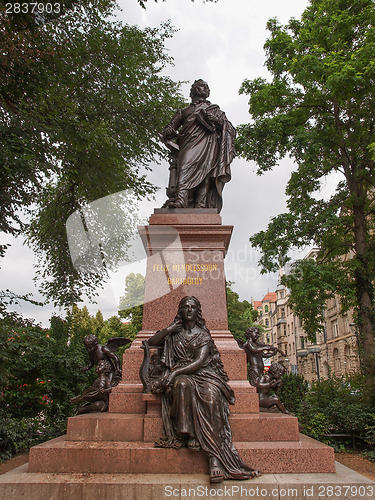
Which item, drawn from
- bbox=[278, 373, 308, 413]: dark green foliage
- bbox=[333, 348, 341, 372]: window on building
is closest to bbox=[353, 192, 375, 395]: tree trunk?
bbox=[278, 373, 308, 413]: dark green foliage

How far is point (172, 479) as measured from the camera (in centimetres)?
408

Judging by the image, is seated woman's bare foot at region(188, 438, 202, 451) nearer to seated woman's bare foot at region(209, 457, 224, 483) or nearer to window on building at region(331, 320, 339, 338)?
seated woman's bare foot at region(209, 457, 224, 483)

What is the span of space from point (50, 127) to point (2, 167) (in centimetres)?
211

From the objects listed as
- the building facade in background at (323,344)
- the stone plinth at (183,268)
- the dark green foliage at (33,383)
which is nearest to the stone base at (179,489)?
the stone plinth at (183,268)

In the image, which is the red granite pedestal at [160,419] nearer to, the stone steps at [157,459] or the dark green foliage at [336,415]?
the stone steps at [157,459]

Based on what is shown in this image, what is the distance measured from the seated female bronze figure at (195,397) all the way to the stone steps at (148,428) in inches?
11.5

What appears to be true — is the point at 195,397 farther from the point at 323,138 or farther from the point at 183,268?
the point at 323,138

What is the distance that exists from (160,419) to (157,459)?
1.56ft

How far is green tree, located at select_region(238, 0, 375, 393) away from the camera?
1497cm

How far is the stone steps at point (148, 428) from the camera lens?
4738mm

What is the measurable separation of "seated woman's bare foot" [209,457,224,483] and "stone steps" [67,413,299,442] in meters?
0.67

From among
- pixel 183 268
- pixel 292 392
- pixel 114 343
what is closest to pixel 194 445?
pixel 183 268

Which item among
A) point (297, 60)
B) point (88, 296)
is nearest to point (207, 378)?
point (88, 296)

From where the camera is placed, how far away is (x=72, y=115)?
11961mm
